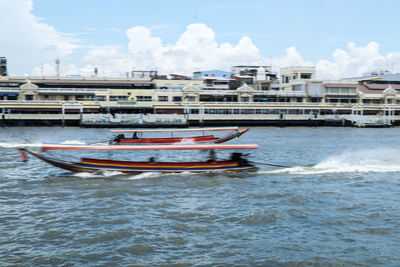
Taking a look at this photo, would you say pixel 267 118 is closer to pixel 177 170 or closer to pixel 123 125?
pixel 123 125

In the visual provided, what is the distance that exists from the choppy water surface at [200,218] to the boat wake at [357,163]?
47cm

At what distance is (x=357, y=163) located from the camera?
104ft

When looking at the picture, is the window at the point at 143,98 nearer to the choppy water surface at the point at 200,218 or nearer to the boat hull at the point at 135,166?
the choppy water surface at the point at 200,218

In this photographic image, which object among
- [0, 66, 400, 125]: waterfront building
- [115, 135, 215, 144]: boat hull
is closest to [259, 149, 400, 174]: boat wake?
[115, 135, 215, 144]: boat hull

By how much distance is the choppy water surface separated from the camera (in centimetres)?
1320

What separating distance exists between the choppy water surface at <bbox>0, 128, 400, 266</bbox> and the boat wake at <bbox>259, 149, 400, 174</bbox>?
472mm

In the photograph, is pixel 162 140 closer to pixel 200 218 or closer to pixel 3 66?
pixel 200 218

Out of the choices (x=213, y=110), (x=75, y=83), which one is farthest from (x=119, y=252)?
(x=75, y=83)

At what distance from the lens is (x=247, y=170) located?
2612cm

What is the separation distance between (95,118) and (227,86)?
41065mm

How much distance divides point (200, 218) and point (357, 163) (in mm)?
18643

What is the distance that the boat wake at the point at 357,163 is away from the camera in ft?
90.9

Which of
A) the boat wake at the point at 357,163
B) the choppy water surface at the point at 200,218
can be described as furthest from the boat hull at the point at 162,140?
the boat wake at the point at 357,163

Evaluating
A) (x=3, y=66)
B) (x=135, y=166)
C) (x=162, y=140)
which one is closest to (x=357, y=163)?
(x=162, y=140)
